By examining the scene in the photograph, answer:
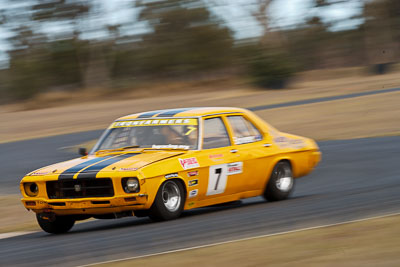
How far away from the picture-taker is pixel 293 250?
548 centimetres

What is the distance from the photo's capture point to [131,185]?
25.1 ft

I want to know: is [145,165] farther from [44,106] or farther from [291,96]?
[44,106]

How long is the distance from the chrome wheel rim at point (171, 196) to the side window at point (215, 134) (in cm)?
82

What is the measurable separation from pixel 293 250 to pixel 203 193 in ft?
10.2

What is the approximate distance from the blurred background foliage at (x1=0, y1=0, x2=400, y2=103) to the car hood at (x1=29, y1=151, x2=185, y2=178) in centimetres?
5062

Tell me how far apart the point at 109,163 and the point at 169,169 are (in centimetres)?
66

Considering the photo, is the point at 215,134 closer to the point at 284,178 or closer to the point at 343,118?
the point at 284,178

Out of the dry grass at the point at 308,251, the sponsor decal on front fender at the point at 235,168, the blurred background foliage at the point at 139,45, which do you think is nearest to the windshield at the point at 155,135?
the sponsor decal on front fender at the point at 235,168

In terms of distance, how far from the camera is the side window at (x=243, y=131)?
9266 millimetres

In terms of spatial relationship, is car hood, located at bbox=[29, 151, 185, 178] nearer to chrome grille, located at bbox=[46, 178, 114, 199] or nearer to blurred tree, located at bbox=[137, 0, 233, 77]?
chrome grille, located at bbox=[46, 178, 114, 199]

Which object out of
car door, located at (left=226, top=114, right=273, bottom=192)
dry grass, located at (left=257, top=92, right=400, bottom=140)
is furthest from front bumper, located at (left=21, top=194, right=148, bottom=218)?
dry grass, located at (left=257, top=92, right=400, bottom=140)

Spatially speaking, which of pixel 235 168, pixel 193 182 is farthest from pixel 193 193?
pixel 235 168

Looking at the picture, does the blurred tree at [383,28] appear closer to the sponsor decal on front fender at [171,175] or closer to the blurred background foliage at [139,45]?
the blurred background foliage at [139,45]

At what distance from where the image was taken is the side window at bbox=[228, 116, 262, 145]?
365 inches
